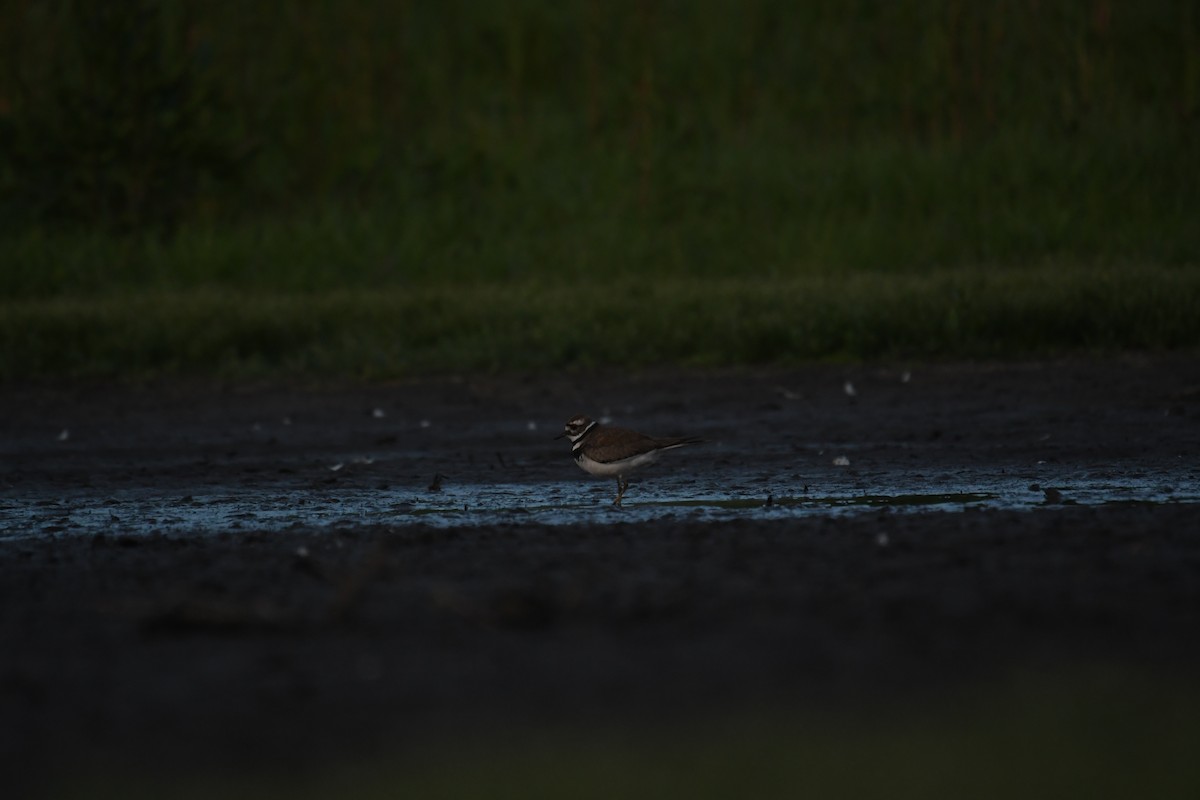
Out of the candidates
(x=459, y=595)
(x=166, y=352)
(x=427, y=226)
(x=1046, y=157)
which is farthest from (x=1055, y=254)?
(x=459, y=595)

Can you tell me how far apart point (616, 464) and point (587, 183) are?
11.7 m

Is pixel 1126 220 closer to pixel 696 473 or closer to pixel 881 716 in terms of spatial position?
pixel 696 473

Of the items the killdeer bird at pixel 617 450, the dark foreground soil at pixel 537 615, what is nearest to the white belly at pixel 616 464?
the killdeer bird at pixel 617 450

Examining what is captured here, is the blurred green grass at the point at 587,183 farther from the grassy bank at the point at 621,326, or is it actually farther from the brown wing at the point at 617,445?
the brown wing at the point at 617,445

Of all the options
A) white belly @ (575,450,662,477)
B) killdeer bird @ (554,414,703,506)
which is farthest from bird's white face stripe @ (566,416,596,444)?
white belly @ (575,450,662,477)

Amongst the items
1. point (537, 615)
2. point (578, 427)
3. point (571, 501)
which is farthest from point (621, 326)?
point (537, 615)

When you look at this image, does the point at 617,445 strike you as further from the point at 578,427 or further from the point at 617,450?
the point at 578,427

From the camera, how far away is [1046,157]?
19844mm

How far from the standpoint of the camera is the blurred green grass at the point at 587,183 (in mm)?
14875

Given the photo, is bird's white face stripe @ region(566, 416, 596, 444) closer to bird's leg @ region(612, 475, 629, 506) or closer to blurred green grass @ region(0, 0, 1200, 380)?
bird's leg @ region(612, 475, 629, 506)

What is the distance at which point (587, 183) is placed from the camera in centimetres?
2066

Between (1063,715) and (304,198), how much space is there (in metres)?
17.7

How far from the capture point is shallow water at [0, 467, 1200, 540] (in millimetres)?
8602

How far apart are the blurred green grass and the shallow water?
4.52 meters
